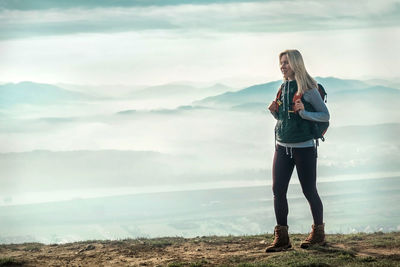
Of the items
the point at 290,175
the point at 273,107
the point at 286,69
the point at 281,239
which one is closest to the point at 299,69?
the point at 286,69

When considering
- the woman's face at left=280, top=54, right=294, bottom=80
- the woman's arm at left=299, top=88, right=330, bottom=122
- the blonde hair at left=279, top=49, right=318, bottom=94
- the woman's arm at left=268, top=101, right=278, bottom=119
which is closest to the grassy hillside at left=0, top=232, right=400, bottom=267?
the woman's arm at left=299, top=88, right=330, bottom=122

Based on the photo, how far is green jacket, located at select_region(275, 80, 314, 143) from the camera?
1102 centimetres

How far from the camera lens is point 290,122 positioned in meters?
11.1

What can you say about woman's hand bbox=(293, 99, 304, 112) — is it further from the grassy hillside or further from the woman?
the grassy hillside

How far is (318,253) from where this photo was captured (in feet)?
37.7

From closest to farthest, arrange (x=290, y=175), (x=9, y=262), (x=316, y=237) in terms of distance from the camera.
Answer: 1. (x=290, y=175)
2. (x=316, y=237)
3. (x=9, y=262)

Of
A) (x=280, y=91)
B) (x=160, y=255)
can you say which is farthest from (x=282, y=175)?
(x=160, y=255)

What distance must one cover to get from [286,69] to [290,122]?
0.97 meters

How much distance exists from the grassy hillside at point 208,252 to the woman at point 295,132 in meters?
0.87

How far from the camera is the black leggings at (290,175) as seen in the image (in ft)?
36.6

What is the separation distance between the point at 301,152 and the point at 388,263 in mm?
2447

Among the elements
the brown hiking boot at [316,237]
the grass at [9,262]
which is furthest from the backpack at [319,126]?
the grass at [9,262]

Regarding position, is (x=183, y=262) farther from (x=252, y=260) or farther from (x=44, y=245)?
(x=44, y=245)

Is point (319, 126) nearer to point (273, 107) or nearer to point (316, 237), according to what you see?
point (273, 107)
